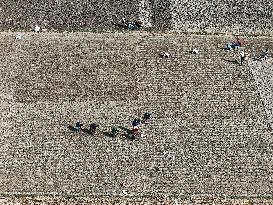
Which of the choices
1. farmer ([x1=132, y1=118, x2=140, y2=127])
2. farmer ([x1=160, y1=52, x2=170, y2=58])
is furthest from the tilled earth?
farmer ([x1=132, y1=118, x2=140, y2=127])

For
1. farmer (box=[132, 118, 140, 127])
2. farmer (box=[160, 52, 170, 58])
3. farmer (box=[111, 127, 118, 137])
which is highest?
farmer (box=[160, 52, 170, 58])

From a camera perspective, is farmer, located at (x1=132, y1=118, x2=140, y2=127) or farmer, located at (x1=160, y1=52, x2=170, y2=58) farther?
farmer, located at (x1=160, y1=52, x2=170, y2=58)

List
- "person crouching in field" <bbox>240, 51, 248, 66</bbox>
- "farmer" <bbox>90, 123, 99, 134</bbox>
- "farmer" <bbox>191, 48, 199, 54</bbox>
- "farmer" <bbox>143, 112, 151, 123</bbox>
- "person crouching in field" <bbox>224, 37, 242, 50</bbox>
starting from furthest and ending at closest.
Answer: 1. "person crouching in field" <bbox>224, 37, 242, 50</bbox>
2. "farmer" <bbox>191, 48, 199, 54</bbox>
3. "person crouching in field" <bbox>240, 51, 248, 66</bbox>
4. "farmer" <bbox>143, 112, 151, 123</bbox>
5. "farmer" <bbox>90, 123, 99, 134</bbox>

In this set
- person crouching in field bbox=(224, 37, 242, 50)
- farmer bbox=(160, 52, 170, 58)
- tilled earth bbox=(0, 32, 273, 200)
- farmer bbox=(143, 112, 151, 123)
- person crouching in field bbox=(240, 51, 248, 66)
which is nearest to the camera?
tilled earth bbox=(0, 32, 273, 200)

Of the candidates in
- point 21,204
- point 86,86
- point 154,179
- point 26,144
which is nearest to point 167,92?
point 86,86

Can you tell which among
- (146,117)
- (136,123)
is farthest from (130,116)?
(136,123)

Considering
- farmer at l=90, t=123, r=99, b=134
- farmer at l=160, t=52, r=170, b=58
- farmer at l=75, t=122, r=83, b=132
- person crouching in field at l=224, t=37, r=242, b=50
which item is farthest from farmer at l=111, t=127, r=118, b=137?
person crouching in field at l=224, t=37, r=242, b=50

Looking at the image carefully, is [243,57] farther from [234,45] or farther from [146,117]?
[146,117]

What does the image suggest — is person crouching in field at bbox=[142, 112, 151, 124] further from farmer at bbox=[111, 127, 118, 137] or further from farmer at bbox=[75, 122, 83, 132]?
farmer at bbox=[75, 122, 83, 132]

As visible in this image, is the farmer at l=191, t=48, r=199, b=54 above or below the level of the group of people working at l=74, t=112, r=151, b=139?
above
